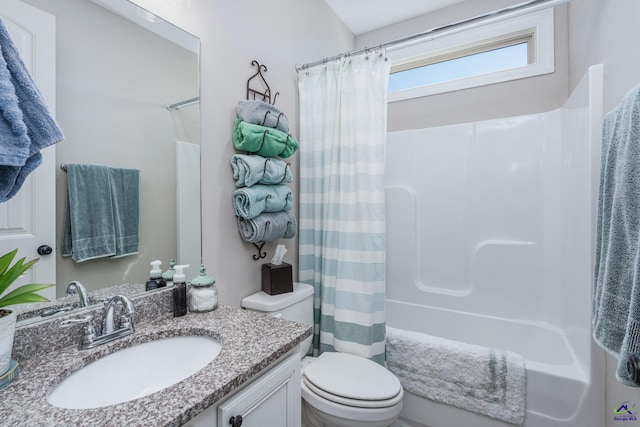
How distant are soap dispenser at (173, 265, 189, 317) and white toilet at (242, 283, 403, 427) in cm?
39

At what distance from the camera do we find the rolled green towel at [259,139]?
1359 millimetres

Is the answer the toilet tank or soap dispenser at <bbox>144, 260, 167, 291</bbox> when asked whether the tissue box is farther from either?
soap dispenser at <bbox>144, 260, 167, 291</bbox>

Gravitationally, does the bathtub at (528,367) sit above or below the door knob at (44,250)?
below

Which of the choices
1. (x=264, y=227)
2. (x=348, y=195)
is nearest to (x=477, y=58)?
(x=348, y=195)

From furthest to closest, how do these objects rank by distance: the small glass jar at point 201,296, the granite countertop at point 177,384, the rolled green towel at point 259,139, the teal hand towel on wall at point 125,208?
the rolled green towel at point 259,139, the small glass jar at point 201,296, the teal hand towel on wall at point 125,208, the granite countertop at point 177,384

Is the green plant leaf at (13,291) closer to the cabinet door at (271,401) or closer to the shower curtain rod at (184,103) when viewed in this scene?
the cabinet door at (271,401)

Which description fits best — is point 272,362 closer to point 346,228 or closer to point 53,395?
point 53,395

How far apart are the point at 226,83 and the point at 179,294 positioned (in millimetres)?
969

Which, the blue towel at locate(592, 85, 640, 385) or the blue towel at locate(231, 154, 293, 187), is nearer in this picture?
the blue towel at locate(592, 85, 640, 385)

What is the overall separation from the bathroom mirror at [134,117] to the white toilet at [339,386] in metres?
0.48

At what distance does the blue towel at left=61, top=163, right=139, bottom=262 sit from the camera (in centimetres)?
89

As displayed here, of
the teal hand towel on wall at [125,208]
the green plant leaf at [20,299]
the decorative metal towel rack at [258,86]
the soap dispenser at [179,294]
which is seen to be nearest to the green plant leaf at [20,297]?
the green plant leaf at [20,299]

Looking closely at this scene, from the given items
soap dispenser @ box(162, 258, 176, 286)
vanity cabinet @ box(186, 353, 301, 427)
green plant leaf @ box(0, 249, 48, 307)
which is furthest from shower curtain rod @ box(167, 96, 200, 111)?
vanity cabinet @ box(186, 353, 301, 427)

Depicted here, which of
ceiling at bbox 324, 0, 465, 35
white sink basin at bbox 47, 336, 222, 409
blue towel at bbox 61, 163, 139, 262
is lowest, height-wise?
white sink basin at bbox 47, 336, 222, 409
